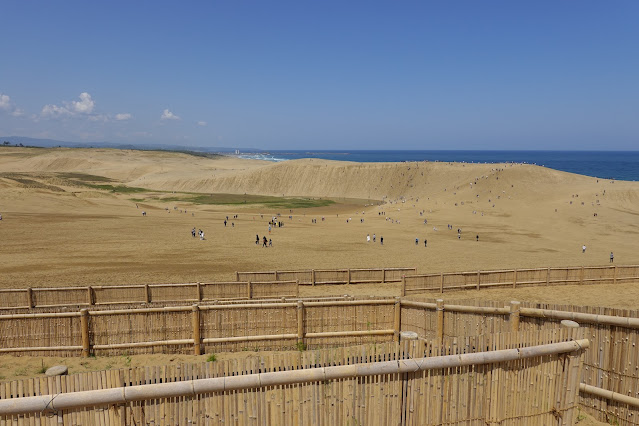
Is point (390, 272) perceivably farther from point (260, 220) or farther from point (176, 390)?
point (260, 220)

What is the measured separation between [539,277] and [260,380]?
1816 cm

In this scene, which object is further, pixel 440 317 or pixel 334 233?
pixel 334 233

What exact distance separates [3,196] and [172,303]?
52788mm

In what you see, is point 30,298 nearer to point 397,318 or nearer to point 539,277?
point 397,318

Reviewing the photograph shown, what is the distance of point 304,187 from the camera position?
4210 inches

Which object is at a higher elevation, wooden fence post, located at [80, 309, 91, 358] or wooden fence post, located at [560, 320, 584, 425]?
wooden fence post, located at [560, 320, 584, 425]

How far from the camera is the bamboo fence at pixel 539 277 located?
733 inches

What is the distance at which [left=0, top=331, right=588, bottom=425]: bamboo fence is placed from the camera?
16.2ft

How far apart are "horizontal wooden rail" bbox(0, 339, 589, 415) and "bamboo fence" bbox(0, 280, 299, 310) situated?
9.07 metres

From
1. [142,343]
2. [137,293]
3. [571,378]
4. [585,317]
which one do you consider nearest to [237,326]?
[142,343]

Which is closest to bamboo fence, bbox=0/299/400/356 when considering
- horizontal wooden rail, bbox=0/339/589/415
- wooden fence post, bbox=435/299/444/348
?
wooden fence post, bbox=435/299/444/348

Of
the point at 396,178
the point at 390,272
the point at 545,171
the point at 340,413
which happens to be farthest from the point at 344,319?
the point at 396,178

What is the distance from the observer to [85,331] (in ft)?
32.9

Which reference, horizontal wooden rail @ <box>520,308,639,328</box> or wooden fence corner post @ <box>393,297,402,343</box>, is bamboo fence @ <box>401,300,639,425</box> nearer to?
horizontal wooden rail @ <box>520,308,639,328</box>
